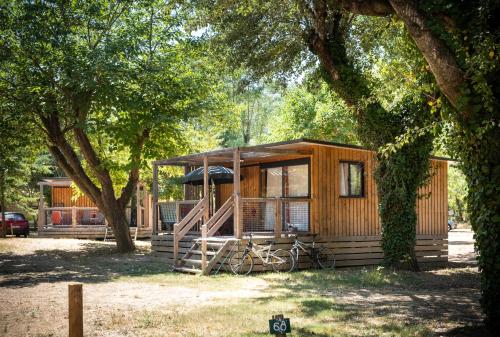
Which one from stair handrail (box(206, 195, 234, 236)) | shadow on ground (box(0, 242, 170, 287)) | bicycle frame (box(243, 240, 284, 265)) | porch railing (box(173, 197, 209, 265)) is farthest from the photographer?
porch railing (box(173, 197, 209, 265))

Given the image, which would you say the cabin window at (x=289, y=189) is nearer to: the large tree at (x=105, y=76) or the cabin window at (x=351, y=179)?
the cabin window at (x=351, y=179)

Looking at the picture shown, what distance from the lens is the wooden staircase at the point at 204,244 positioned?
14656 millimetres

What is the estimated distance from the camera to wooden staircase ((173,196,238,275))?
48.1 ft

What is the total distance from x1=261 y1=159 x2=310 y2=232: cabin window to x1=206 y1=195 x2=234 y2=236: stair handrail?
5.18 ft

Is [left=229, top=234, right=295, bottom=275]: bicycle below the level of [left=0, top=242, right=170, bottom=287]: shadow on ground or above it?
above

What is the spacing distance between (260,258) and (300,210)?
2.82 meters

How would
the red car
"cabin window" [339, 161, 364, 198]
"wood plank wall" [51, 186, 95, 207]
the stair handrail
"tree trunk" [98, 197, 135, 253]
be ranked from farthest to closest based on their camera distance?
"wood plank wall" [51, 186, 95, 207]
the red car
"tree trunk" [98, 197, 135, 253]
"cabin window" [339, 161, 364, 198]
the stair handrail

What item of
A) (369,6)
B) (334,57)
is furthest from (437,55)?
(334,57)

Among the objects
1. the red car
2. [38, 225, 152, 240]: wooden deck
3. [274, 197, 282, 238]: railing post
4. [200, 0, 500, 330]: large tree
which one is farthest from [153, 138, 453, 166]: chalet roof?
the red car

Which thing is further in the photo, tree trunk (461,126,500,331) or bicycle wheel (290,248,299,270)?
bicycle wheel (290,248,299,270)

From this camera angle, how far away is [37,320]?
842 centimetres

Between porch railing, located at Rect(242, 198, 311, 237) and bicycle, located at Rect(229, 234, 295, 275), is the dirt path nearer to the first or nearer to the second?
bicycle, located at Rect(229, 234, 295, 275)

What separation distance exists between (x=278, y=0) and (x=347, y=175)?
5495mm

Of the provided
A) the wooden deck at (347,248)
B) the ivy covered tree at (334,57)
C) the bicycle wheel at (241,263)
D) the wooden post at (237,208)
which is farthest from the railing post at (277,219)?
the ivy covered tree at (334,57)
